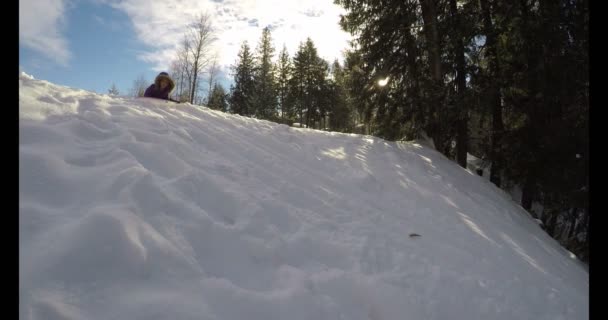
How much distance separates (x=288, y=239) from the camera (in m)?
2.64

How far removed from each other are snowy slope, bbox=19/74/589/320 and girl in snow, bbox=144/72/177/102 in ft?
4.59

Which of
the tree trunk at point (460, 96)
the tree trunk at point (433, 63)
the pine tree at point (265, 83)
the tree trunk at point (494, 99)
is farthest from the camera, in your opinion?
the pine tree at point (265, 83)

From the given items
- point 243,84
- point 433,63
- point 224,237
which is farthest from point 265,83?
point 224,237

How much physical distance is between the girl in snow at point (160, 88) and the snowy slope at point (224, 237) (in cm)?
140

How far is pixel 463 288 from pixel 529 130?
882cm

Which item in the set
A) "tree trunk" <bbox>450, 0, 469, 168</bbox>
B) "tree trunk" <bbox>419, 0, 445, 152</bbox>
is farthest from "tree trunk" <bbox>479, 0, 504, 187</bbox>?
"tree trunk" <bbox>419, 0, 445, 152</bbox>

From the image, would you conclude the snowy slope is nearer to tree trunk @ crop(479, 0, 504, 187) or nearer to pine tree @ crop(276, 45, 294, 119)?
tree trunk @ crop(479, 0, 504, 187)

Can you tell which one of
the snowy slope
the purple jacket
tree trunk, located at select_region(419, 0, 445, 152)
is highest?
tree trunk, located at select_region(419, 0, 445, 152)

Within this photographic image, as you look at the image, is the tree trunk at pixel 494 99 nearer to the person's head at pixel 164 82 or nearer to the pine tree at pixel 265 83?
the person's head at pixel 164 82

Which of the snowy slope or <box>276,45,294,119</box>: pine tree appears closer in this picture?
the snowy slope

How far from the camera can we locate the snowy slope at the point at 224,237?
166 cm

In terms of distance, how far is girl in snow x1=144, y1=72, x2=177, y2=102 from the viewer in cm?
617

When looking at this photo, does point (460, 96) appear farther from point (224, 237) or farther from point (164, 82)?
point (224, 237)

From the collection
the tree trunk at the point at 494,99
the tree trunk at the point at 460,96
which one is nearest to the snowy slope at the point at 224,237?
the tree trunk at the point at 460,96
